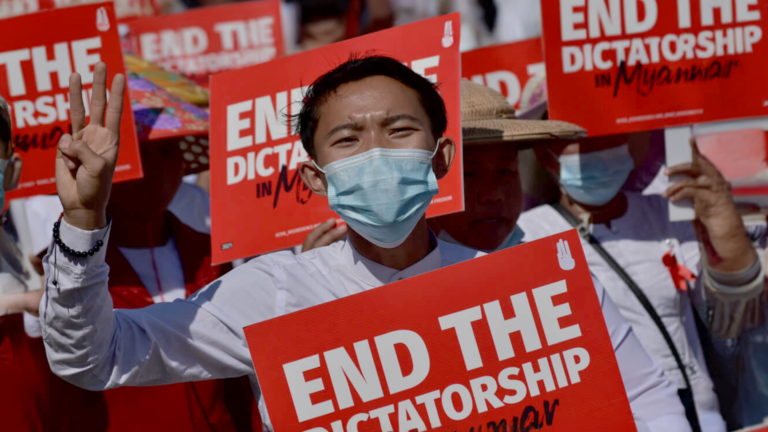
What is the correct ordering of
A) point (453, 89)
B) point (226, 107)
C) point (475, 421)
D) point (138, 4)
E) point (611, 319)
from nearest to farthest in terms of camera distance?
point (475, 421), point (611, 319), point (453, 89), point (226, 107), point (138, 4)

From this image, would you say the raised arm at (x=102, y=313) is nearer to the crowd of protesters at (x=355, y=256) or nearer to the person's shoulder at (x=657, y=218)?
the crowd of protesters at (x=355, y=256)

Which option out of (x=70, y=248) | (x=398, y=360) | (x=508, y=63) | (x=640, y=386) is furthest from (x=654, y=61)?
(x=70, y=248)

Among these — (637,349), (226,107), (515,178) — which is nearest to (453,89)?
(515,178)

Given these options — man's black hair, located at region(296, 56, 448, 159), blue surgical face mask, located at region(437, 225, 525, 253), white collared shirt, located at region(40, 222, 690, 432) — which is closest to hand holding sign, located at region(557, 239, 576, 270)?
white collared shirt, located at region(40, 222, 690, 432)

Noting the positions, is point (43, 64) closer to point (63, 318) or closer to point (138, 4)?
point (63, 318)

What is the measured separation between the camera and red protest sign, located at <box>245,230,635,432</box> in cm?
206

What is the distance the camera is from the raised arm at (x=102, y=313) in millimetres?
1873

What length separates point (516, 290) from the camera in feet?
7.04

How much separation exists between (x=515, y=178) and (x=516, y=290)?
1136 millimetres

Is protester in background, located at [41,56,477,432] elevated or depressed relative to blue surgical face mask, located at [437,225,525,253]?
elevated

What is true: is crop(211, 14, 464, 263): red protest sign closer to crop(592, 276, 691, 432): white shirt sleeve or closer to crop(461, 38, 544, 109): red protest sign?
crop(592, 276, 691, 432): white shirt sleeve

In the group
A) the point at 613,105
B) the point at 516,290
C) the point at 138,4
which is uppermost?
the point at 138,4

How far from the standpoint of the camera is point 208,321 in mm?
2156

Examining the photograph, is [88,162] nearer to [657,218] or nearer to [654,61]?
[654,61]
